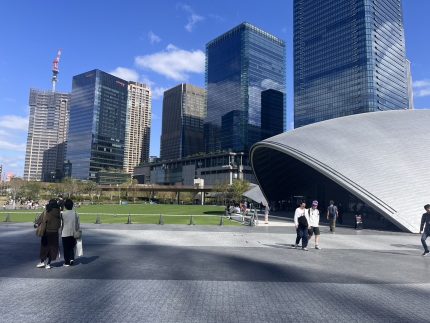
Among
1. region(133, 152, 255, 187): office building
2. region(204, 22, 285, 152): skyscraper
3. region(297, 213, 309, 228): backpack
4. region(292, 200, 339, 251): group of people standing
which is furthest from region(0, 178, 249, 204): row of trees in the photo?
region(297, 213, 309, 228): backpack

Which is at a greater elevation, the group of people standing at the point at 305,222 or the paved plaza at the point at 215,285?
the group of people standing at the point at 305,222

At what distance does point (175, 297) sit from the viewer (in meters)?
6.60

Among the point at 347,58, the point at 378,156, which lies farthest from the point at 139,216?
the point at 347,58

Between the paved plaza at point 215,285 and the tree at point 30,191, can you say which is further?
the tree at point 30,191

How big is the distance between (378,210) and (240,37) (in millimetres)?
166901

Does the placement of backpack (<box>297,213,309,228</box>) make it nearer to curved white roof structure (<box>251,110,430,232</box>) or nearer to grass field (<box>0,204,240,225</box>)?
curved white roof structure (<box>251,110,430,232</box>)

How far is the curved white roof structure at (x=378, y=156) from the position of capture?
21.9 meters

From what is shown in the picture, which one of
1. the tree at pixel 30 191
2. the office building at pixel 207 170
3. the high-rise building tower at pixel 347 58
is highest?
the high-rise building tower at pixel 347 58

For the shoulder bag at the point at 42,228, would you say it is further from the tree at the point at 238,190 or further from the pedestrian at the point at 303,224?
the tree at the point at 238,190

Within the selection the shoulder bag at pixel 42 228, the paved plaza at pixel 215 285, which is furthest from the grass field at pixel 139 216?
the shoulder bag at pixel 42 228

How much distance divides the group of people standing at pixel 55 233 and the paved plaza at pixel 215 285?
1.21 ft

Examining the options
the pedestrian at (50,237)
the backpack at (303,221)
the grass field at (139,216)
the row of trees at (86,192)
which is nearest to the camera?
the pedestrian at (50,237)

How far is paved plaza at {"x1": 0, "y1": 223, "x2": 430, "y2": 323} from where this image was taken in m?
5.67

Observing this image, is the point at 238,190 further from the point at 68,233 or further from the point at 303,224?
the point at 68,233
